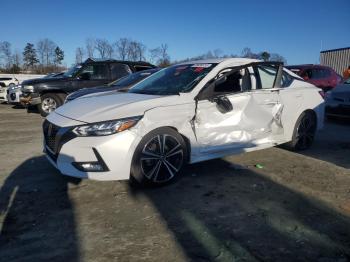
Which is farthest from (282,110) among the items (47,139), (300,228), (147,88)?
(47,139)

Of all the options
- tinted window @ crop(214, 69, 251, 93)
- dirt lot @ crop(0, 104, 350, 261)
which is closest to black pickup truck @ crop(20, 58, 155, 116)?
dirt lot @ crop(0, 104, 350, 261)

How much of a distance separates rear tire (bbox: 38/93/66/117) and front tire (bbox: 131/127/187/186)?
25.2 ft

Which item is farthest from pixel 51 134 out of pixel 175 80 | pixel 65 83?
pixel 65 83

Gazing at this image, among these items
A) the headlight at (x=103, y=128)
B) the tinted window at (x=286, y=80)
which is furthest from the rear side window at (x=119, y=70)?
the headlight at (x=103, y=128)

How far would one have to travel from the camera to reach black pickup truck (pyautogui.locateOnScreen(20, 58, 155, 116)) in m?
10.7

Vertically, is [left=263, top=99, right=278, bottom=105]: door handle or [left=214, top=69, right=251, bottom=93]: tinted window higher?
[left=214, top=69, right=251, bottom=93]: tinted window

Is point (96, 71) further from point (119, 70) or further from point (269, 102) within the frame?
point (269, 102)

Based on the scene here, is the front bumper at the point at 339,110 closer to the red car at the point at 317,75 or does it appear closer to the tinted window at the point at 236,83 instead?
the red car at the point at 317,75

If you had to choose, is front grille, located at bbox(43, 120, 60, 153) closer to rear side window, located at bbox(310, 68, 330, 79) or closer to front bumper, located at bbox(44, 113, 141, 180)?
front bumper, located at bbox(44, 113, 141, 180)

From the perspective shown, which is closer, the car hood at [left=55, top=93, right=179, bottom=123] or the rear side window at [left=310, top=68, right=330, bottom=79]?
the car hood at [left=55, top=93, right=179, bottom=123]

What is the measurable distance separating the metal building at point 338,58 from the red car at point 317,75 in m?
11.1

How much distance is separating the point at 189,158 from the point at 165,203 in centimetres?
82

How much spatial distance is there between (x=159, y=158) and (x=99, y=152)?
2.51 ft

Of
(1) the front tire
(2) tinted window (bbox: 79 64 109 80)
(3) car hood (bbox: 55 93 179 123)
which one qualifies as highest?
(2) tinted window (bbox: 79 64 109 80)
